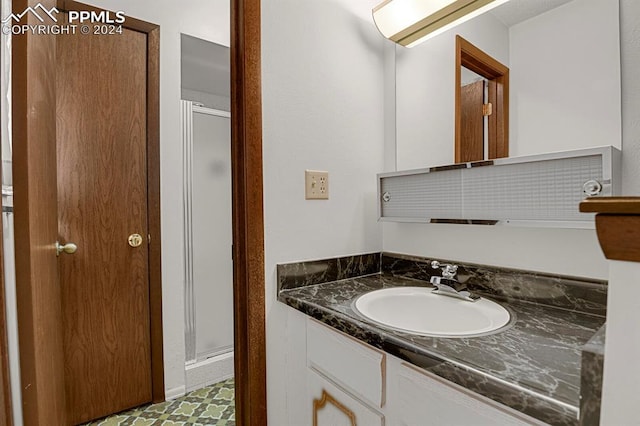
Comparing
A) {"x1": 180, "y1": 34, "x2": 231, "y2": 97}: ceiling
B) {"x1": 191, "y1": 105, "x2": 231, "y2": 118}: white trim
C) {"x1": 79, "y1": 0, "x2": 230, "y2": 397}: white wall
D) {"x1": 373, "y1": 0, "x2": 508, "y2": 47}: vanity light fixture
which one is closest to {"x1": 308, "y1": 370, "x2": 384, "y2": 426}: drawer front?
{"x1": 79, "y1": 0, "x2": 230, "y2": 397}: white wall

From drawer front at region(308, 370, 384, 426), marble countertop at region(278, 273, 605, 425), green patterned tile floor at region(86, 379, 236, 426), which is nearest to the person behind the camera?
marble countertop at region(278, 273, 605, 425)

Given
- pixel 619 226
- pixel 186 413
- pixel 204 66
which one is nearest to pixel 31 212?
pixel 619 226

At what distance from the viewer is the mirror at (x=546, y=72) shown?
863mm

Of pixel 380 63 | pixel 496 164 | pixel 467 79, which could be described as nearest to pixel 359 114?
pixel 380 63

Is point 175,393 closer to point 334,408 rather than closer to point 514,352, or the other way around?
point 334,408

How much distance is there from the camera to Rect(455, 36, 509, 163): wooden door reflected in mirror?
1.07 meters

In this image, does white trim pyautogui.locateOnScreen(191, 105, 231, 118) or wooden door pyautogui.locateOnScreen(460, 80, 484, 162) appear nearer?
wooden door pyautogui.locateOnScreen(460, 80, 484, 162)

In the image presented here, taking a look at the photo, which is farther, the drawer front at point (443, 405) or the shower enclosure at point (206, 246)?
the shower enclosure at point (206, 246)

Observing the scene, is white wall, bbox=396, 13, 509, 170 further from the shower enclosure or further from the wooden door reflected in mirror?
the shower enclosure

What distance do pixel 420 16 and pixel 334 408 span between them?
4.47ft

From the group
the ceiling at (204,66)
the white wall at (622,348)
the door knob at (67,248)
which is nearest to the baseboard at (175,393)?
the door knob at (67,248)

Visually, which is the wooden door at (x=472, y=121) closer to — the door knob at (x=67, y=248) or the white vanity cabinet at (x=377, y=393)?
the white vanity cabinet at (x=377, y=393)

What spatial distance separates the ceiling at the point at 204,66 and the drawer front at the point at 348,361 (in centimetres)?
179

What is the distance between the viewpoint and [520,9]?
3.41 feet
